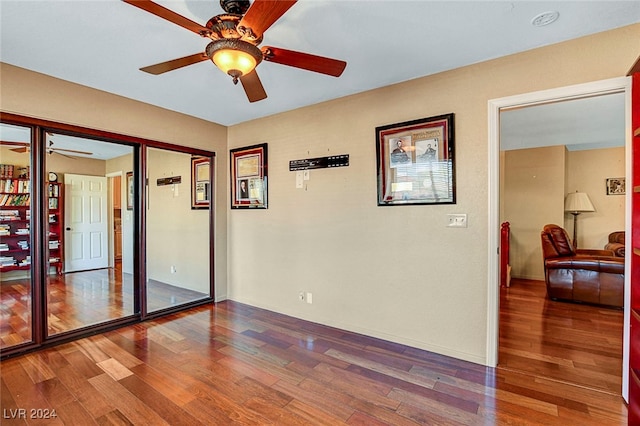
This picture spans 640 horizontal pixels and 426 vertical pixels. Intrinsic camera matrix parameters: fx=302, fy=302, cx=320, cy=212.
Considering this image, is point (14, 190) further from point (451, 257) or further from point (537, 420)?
point (537, 420)

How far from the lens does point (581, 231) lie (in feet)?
19.6

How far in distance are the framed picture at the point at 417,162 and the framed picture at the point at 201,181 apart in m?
2.45

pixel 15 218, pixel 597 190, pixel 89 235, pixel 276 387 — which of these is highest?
pixel 597 190

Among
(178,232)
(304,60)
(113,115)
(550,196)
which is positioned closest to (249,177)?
(178,232)

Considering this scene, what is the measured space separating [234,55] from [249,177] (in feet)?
8.29

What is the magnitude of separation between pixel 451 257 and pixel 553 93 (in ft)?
4.71

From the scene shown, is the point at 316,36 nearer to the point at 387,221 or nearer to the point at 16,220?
the point at 387,221

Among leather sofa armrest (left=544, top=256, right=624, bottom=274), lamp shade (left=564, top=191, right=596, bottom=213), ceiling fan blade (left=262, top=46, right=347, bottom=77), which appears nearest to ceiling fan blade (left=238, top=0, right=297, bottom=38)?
ceiling fan blade (left=262, top=46, right=347, bottom=77)

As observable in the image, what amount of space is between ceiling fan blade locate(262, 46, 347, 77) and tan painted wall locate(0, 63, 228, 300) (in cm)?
229

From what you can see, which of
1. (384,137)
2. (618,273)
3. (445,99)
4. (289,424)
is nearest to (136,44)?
(384,137)

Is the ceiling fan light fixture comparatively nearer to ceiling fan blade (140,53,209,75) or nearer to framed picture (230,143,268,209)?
ceiling fan blade (140,53,209,75)

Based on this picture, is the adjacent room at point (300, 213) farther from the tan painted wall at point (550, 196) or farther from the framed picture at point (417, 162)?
the tan painted wall at point (550, 196)

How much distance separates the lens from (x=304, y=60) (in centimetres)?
177

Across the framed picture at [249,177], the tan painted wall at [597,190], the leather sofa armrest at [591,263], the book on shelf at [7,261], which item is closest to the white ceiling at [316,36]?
the framed picture at [249,177]
